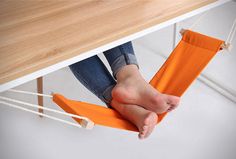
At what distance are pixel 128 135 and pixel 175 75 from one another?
45cm

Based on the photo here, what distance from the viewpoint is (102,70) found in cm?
123

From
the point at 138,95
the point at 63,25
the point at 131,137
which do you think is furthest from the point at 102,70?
the point at 131,137

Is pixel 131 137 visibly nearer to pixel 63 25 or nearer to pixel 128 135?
pixel 128 135

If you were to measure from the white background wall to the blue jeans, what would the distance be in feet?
1.38

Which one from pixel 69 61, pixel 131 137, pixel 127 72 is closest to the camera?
pixel 69 61

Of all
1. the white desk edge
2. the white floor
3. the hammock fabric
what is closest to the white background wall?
the white floor

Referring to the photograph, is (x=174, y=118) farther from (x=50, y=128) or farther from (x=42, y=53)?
(x=42, y=53)

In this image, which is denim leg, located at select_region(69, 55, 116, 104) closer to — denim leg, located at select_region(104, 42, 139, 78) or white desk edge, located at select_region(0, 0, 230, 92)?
denim leg, located at select_region(104, 42, 139, 78)

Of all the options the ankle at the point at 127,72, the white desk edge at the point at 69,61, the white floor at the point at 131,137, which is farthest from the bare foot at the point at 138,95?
the white floor at the point at 131,137

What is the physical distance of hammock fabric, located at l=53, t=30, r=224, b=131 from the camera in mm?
995

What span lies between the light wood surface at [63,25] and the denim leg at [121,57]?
20 cm

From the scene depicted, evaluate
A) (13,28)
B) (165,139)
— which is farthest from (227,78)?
(13,28)

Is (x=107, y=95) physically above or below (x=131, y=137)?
above

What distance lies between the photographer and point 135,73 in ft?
→ 3.83
